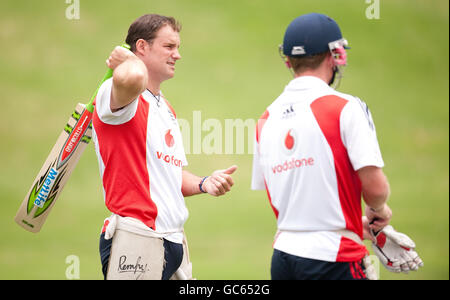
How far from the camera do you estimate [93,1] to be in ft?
24.5

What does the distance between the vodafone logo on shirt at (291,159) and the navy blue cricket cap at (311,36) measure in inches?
11.7

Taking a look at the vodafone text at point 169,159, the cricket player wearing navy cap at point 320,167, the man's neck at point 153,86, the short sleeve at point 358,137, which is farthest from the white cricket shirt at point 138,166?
the short sleeve at point 358,137

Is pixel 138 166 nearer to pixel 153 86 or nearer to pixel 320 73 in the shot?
pixel 153 86

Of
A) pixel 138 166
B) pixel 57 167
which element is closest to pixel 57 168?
pixel 57 167

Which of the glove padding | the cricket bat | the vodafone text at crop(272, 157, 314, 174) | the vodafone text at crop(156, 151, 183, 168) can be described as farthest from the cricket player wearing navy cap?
the cricket bat

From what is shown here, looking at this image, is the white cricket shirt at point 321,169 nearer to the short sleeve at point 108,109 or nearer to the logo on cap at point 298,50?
the logo on cap at point 298,50

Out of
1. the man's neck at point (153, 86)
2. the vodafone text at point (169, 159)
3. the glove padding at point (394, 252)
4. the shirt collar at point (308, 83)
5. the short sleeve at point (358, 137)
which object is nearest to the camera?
the short sleeve at point (358, 137)

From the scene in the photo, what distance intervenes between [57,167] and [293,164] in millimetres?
1114

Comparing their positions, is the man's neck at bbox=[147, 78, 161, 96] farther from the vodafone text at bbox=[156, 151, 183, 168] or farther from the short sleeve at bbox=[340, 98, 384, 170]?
the short sleeve at bbox=[340, 98, 384, 170]

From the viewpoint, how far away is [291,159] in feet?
7.23

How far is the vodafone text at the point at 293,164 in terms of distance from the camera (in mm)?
2172

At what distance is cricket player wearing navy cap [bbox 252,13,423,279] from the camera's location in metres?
2.15

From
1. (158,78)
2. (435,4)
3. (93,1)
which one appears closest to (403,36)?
(435,4)
